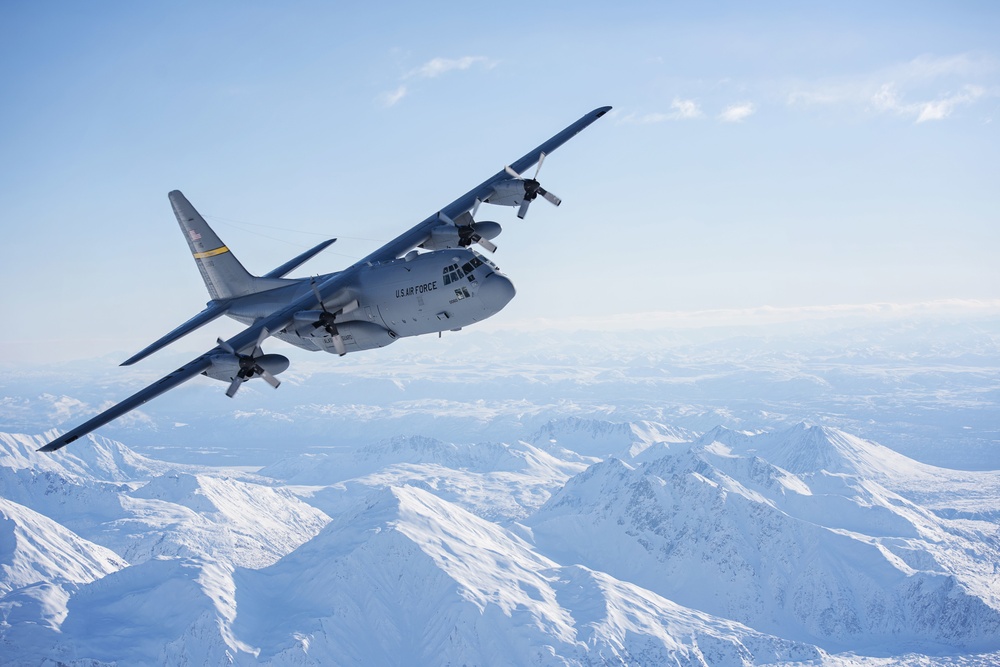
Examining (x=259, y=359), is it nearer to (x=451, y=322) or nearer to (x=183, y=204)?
(x=451, y=322)

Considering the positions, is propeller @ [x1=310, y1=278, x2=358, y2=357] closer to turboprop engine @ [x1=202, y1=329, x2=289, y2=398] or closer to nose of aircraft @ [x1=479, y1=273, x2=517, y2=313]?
turboprop engine @ [x1=202, y1=329, x2=289, y2=398]

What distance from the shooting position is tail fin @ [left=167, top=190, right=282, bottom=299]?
5275cm

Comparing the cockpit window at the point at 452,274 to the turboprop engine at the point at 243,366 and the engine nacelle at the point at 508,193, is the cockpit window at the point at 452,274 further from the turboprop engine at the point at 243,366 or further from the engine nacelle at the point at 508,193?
the engine nacelle at the point at 508,193

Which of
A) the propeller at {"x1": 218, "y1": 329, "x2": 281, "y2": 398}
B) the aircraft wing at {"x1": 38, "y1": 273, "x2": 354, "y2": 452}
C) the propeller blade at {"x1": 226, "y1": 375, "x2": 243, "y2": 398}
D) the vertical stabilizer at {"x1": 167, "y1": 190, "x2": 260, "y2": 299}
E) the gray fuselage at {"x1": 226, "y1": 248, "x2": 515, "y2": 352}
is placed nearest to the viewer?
the aircraft wing at {"x1": 38, "y1": 273, "x2": 354, "y2": 452}

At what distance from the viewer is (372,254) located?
4741cm

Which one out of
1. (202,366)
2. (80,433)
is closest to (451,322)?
(202,366)

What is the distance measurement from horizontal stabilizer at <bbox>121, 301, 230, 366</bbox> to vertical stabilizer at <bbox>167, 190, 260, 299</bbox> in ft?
4.22

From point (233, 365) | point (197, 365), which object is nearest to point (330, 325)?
point (233, 365)

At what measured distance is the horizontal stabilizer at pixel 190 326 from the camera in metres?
41.0

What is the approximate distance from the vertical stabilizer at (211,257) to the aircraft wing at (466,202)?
1170 centimetres

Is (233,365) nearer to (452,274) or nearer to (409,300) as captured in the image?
(409,300)

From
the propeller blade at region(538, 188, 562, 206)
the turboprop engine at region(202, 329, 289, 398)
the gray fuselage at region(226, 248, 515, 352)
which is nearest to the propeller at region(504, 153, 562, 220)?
the propeller blade at region(538, 188, 562, 206)

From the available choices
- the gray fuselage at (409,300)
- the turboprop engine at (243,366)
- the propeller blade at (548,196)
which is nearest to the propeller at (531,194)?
the propeller blade at (548,196)

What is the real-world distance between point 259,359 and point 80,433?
8.76 m
